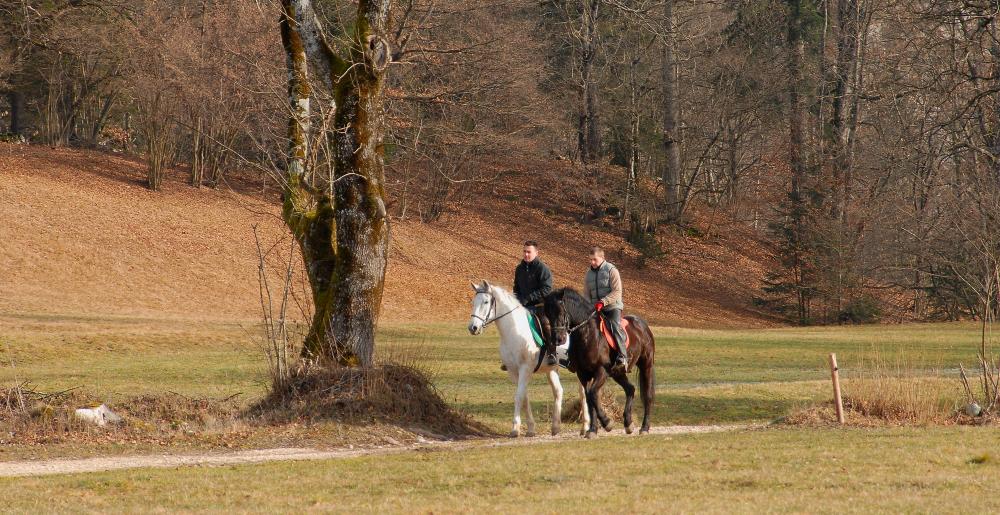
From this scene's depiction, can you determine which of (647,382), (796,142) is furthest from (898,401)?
(796,142)

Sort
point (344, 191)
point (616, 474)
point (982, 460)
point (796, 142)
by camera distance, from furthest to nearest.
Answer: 1. point (796, 142)
2. point (344, 191)
3. point (982, 460)
4. point (616, 474)

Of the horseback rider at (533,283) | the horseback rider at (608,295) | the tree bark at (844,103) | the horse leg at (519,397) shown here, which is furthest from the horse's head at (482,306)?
the tree bark at (844,103)

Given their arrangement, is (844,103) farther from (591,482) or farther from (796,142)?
(591,482)

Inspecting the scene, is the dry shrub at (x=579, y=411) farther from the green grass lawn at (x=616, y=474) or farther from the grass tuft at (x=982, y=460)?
the grass tuft at (x=982, y=460)

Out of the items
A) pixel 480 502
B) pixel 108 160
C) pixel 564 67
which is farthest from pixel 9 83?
pixel 480 502

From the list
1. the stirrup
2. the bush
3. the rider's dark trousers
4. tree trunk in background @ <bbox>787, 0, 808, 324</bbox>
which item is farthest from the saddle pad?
tree trunk in background @ <bbox>787, 0, 808, 324</bbox>

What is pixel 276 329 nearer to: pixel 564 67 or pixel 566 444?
pixel 566 444

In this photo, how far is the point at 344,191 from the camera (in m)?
17.9

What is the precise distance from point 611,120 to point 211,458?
50626mm

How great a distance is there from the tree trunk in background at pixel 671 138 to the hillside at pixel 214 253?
6.49 feet

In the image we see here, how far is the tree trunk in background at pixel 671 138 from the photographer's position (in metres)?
58.5

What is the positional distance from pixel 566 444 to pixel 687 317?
1508 inches

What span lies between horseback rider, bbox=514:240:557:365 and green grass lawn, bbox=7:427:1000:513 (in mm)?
2676

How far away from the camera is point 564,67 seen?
208ft
